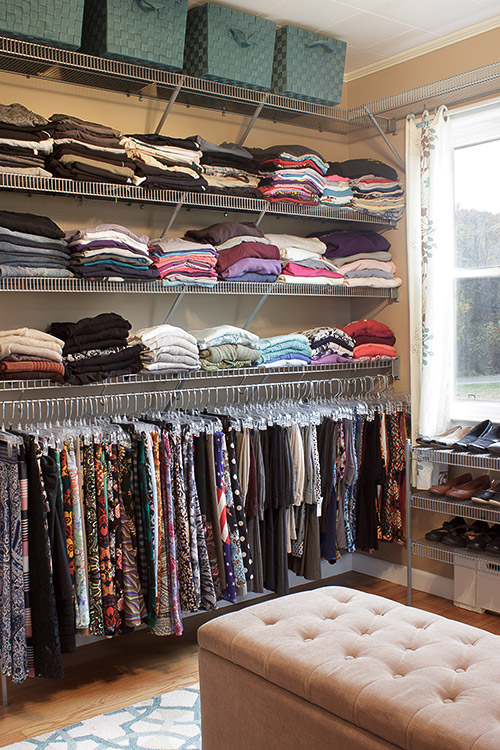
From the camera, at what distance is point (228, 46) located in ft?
11.5

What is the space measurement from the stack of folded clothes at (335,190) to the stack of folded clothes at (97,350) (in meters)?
1.41

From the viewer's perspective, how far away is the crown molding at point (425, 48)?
3758 millimetres

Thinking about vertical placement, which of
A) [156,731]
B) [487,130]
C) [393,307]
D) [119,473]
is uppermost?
[487,130]

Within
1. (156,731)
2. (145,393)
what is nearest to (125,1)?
(145,393)

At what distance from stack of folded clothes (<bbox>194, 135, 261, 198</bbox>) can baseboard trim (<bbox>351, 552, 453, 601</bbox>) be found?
2214mm

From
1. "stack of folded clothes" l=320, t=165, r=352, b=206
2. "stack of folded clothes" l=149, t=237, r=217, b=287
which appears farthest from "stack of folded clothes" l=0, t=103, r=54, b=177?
"stack of folded clothes" l=320, t=165, r=352, b=206

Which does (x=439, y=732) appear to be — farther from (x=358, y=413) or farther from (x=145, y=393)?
(x=358, y=413)

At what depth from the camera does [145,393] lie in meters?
3.50

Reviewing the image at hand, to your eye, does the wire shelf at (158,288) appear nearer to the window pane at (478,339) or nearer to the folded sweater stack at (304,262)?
the folded sweater stack at (304,262)

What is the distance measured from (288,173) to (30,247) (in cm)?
140

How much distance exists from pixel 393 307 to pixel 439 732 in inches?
116

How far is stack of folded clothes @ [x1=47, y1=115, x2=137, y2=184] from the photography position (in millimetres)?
3082

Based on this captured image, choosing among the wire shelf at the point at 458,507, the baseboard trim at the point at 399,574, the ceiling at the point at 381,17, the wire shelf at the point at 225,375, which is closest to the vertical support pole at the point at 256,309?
the wire shelf at the point at 225,375

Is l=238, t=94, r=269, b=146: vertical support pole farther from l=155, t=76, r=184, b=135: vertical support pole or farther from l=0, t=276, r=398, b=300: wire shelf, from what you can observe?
l=0, t=276, r=398, b=300: wire shelf
